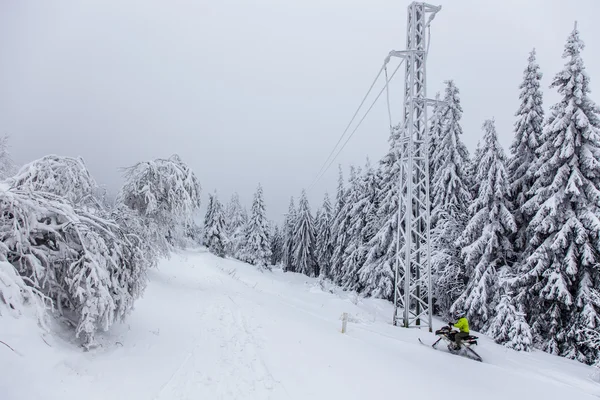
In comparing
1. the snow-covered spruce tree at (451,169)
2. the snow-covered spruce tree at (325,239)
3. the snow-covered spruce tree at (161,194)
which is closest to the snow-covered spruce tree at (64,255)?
the snow-covered spruce tree at (161,194)

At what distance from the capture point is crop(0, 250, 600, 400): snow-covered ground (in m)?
4.52

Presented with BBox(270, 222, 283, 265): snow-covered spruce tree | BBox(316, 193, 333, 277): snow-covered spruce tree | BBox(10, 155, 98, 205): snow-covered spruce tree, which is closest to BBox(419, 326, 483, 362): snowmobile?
BBox(10, 155, 98, 205): snow-covered spruce tree

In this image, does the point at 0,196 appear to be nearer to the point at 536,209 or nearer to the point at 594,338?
the point at 594,338

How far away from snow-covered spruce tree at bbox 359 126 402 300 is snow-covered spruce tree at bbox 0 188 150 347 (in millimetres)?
18463

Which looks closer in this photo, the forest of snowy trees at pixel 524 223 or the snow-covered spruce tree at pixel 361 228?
the forest of snowy trees at pixel 524 223

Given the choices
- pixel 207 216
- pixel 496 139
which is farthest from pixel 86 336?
pixel 207 216

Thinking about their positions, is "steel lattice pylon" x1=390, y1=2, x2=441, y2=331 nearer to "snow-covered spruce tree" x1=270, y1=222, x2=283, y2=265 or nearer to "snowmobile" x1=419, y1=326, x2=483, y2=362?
"snowmobile" x1=419, y1=326, x2=483, y2=362

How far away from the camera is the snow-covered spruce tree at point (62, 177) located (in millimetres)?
7023

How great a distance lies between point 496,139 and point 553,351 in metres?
10.2

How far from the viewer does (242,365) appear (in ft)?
20.0

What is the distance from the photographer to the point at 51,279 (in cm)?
533

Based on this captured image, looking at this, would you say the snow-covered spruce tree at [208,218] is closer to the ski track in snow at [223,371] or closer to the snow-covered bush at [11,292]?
the ski track in snow at [223,371]

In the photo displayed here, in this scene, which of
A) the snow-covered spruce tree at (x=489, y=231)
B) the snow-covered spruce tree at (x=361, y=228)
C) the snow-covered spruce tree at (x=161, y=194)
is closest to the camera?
the snow-covered spruce tree at (x=161, y=194)

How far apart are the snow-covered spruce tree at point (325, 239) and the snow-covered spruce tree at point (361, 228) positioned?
497 inches
